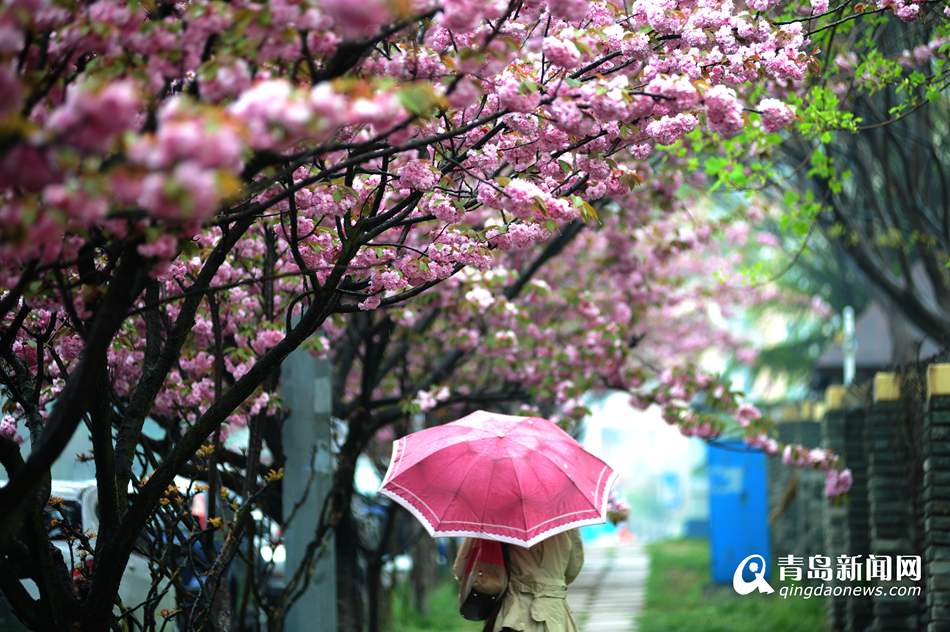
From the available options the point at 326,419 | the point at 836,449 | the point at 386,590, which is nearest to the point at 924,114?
the point at 836,449

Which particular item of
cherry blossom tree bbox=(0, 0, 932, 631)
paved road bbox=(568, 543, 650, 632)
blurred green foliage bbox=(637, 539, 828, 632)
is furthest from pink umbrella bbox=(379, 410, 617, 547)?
paved road bbox=(568, 543, 650, 632)

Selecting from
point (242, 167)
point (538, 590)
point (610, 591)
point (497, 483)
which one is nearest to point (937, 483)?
point (538, 590)

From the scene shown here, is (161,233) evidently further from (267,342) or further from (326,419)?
(326,419)

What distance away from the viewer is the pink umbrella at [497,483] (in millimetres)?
5082

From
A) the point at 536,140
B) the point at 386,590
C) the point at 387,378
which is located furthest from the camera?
the point at 386,590

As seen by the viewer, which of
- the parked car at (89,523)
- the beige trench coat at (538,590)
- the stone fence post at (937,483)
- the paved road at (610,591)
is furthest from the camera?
the paved road at (610,591)

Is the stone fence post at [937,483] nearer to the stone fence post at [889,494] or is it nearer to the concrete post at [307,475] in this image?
the stone fence post at [889,494]

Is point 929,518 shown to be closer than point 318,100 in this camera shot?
No

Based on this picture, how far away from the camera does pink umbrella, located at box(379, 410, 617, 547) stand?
5.08 metres

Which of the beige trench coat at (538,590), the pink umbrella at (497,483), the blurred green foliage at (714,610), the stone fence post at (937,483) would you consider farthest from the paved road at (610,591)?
the pink umbrella at (497,483)

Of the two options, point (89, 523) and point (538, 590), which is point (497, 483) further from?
point (89, 523)

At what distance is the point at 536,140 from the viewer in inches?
192

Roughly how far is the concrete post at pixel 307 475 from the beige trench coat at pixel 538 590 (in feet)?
6.11

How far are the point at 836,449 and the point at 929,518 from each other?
12.1 ft
